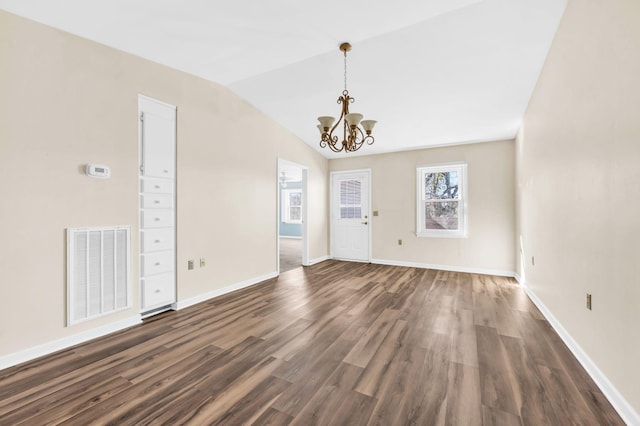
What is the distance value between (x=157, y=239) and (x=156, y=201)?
→ 42 centimetres

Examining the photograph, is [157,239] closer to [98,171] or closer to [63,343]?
[98,171]

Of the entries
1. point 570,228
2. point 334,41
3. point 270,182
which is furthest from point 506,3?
point 270,182

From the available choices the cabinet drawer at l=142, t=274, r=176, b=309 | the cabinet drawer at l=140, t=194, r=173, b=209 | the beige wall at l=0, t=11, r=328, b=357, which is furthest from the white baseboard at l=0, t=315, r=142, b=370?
the cabinet drawer at l=140, t=194, r=173, b=209

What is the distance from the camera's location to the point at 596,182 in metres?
1.80

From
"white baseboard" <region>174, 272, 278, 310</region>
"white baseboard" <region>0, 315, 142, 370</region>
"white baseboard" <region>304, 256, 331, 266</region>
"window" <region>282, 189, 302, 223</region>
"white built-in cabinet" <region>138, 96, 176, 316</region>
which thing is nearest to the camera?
"white baseboard" <region>0, 315, 142, 370</region>

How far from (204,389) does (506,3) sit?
11.6 ft

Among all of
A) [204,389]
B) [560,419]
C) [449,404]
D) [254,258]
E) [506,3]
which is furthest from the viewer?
[254,258]

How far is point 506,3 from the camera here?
2191 millimetres

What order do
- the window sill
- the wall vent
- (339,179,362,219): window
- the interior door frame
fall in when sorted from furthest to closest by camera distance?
(339,179,362,219): window
the interior door frame
the window sill
the wall vent

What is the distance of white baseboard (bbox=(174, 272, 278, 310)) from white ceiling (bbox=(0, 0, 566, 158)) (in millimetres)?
2661

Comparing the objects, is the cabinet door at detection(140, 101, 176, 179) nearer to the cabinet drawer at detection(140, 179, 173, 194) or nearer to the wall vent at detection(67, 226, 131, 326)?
the cabinet drawer at detection(140, 179, 173, 194)

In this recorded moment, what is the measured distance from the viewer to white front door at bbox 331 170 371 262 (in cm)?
609

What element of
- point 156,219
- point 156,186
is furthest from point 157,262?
point 156,186

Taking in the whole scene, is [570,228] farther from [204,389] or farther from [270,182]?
[270,182]
